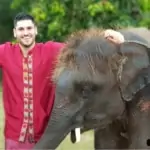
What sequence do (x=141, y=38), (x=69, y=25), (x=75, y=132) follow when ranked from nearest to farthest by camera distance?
(x=75, y=132) → (x=141, y=38) → (x=69, y=25)

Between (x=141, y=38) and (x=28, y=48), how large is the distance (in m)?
0.72

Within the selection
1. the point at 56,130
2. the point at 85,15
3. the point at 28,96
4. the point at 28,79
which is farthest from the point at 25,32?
the point at 85,15

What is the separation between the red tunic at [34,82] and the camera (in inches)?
166

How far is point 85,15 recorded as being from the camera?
887 centimetres

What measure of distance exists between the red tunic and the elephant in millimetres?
236

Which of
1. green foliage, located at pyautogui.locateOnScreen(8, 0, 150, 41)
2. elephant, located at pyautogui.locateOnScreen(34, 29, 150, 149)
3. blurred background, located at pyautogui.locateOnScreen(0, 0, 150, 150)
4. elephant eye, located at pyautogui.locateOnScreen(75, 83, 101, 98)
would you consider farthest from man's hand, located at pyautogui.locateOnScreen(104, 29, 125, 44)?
green foliage, located at pyautogui.locateOnScreen(8, 0, 150, 41)

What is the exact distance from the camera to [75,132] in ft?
12.6

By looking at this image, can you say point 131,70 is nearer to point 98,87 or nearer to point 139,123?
point 98,87

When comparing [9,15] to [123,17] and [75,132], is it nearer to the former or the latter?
[123,17]

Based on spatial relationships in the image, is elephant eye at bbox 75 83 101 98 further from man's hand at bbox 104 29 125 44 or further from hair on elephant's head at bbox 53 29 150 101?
man's hand at bbox 104 29 125 44

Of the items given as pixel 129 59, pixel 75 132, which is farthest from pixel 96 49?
pixel 75 132

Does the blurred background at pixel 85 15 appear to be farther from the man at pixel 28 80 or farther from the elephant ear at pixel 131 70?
the elephant ear at pixel 131 70

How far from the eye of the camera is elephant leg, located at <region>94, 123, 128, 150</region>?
4146 millimetres

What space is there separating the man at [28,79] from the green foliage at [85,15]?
3692 mm
